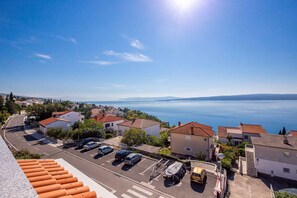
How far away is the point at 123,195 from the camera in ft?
42.2

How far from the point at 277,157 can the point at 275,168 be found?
1.51 meters

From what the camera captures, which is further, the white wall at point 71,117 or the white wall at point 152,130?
the white wall at point 71,117

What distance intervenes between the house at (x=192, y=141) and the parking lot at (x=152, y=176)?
7309 mm

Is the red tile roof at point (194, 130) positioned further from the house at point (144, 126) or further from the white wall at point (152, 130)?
the white wall at point (152, 130)

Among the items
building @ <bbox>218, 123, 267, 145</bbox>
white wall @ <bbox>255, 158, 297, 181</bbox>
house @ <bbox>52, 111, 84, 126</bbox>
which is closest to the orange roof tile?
white wall @ <bbox>255, 158, 297, 181</bbox>

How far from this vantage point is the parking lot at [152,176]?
44.8 ft

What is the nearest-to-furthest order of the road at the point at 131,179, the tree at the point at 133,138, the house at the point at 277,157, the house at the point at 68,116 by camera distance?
the road at the point at 131,179, the house at the point at 277,157, the tree at the point at 133,138, the house at the point at 68,116

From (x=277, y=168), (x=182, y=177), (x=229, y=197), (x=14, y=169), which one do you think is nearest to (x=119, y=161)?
(x=182, y=177)

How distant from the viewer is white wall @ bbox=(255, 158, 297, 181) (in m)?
19.1

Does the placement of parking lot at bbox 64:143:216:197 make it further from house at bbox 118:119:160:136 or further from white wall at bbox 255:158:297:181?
house at bbox 118:119:160:136

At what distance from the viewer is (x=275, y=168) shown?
20.0m

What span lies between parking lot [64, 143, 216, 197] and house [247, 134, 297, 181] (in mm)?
10006

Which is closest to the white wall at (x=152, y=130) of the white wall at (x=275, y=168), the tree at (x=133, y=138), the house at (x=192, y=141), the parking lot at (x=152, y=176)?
the tree at (x=133, y=138)

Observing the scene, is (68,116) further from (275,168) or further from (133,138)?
(275,168)
